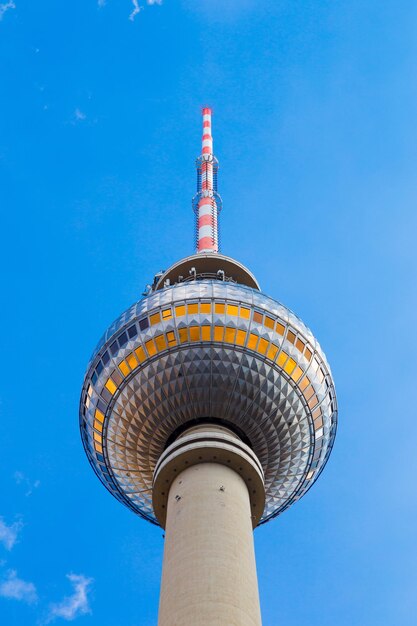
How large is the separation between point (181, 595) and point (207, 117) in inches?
1689

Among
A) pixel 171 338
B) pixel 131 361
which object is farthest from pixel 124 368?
pixel 171 338

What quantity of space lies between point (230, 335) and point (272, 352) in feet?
6.48

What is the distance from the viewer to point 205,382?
3006cm

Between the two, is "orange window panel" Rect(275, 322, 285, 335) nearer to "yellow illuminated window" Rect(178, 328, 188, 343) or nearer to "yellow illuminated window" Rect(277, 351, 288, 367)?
"yellow illuminated window" Rect(277, 351, 288, 367)

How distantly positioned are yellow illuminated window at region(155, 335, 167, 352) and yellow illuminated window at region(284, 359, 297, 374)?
17.2ft

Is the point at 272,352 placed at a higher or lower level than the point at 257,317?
lower

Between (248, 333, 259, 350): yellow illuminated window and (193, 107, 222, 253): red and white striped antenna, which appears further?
(193, 107, 222, 253): red and white striped antenna

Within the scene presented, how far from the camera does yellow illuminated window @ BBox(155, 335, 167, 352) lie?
3055cm

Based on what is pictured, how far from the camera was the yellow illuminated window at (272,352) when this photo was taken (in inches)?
1217

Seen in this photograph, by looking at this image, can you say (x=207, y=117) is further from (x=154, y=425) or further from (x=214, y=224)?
(x=154, y=425)

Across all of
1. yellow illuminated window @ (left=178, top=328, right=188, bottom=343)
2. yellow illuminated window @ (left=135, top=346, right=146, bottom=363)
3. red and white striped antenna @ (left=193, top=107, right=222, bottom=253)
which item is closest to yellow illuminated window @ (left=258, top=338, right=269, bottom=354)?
yellow illuminated window @ (left=178, top=328, right=188, bottom=343)

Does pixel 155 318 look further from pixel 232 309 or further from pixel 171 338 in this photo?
pixel 232 309

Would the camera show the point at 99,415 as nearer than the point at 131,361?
No

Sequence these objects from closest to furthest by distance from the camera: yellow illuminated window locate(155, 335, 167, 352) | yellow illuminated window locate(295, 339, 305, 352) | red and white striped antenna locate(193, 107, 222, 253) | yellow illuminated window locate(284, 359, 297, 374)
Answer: yellow illuminated window locate(155, 335, 167, 352), yellow illuminated window locate(284, 359, 297, 374), yellow illuminated window locate(295, 339, 305, 352), red and white striped antenna locate(193, 107, 222, 253)
